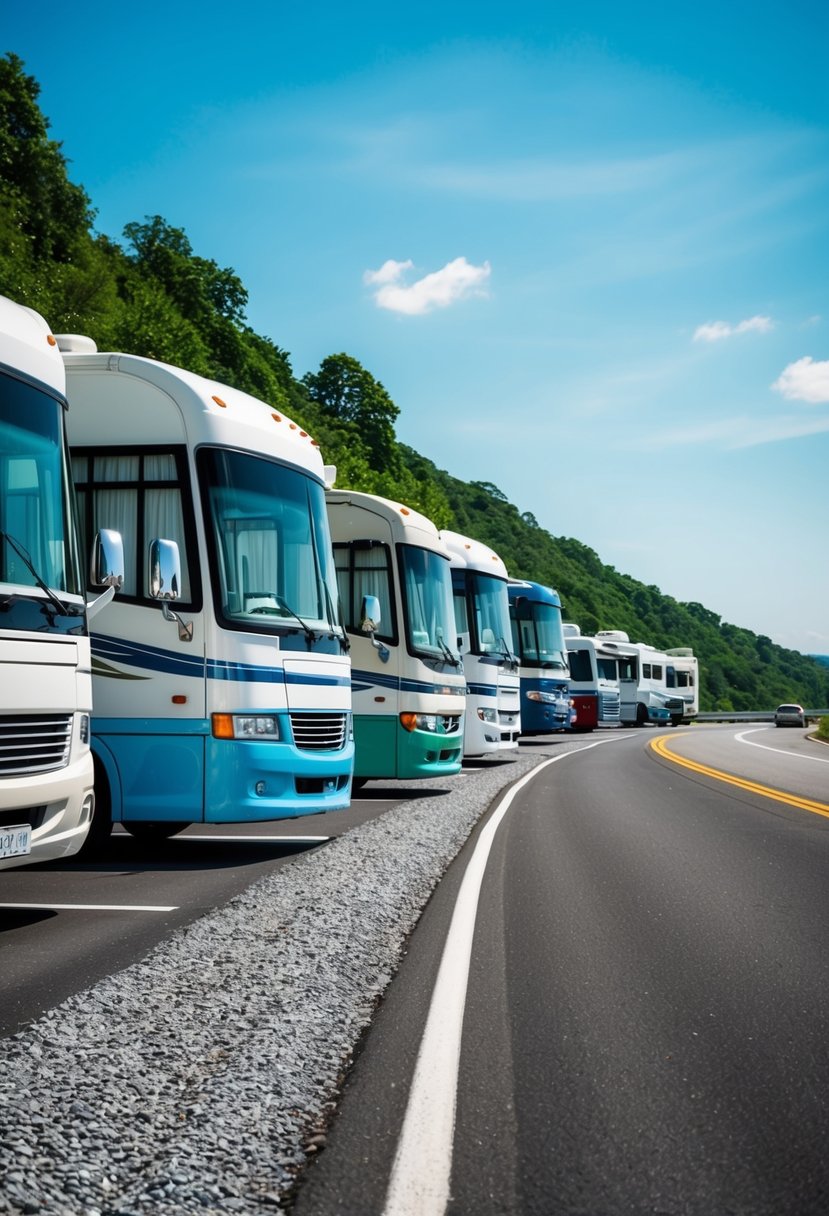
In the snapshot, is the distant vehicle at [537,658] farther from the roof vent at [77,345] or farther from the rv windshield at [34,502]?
the rv windshield at [34,502]

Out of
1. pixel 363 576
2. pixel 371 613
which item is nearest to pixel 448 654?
pixel 363 576

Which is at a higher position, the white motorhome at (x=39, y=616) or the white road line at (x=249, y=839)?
the white motorhome at (x=39, y=616)

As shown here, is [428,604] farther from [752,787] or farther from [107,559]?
[107,559]

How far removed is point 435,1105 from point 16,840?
341 cm

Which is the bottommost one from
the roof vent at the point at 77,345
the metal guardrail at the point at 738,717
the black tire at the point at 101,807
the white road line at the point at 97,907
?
the white road line at the point at 97,907

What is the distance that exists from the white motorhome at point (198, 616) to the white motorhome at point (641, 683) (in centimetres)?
4192

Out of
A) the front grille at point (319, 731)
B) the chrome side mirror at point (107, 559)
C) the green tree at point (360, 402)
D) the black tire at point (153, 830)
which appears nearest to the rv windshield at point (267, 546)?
the front grille at point (319, 731)

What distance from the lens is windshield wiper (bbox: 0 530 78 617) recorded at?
7012mm

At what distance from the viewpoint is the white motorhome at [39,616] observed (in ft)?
22.0

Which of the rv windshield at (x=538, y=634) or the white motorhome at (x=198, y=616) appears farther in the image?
the rv windshield at (x=538, y=634)

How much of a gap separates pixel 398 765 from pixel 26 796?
8.54 meters

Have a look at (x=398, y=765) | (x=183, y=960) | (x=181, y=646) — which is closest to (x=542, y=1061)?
(x=183, y=960)

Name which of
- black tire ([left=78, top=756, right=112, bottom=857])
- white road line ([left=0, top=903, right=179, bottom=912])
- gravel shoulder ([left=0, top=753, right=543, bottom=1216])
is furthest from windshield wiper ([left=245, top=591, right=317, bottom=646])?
gravel shoulder ([left=0, top=753, right=543, bottom=1216])

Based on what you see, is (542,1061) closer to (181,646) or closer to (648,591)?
(181,646)
